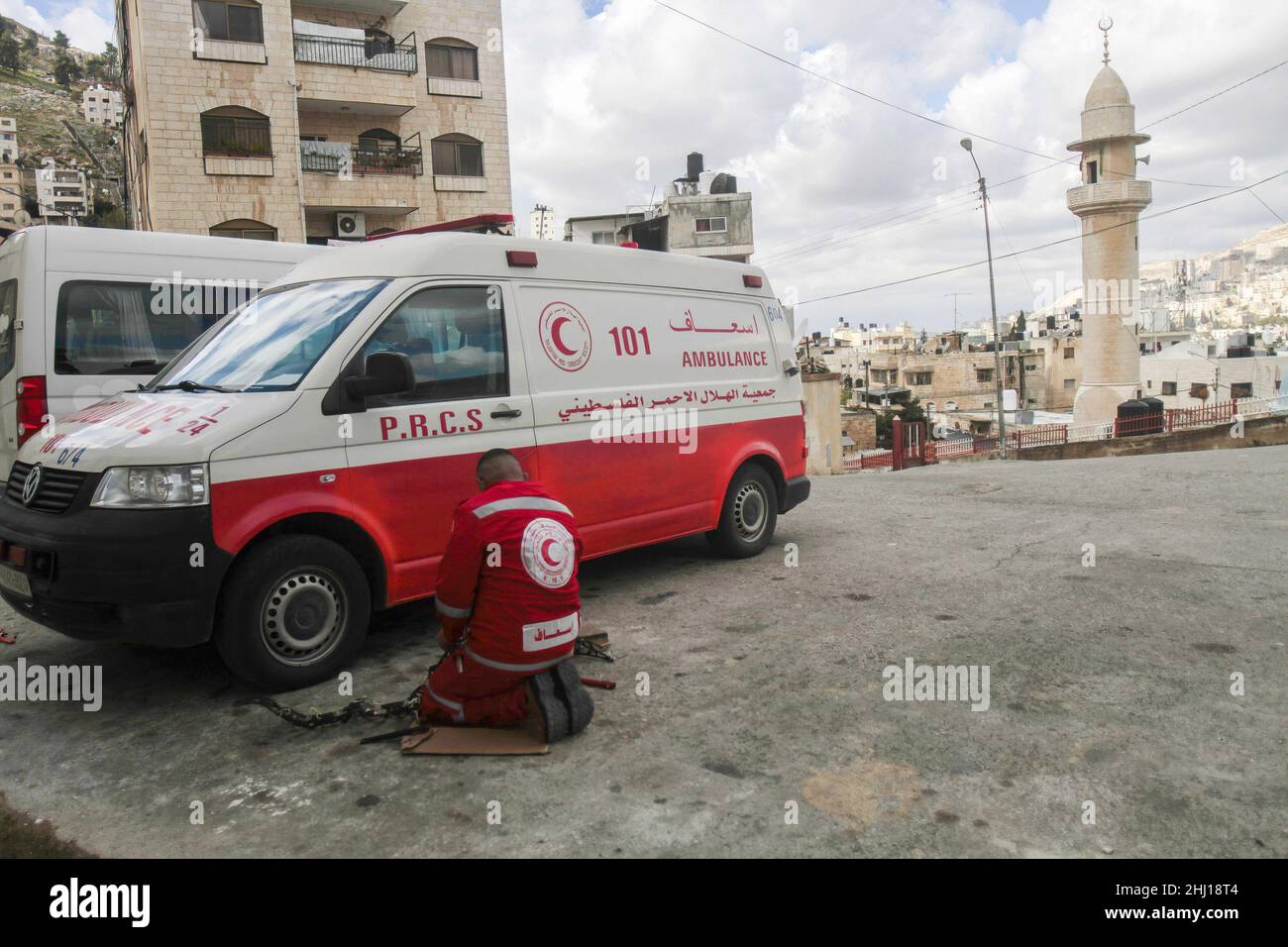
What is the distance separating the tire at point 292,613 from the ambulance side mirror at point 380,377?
0.77 metres

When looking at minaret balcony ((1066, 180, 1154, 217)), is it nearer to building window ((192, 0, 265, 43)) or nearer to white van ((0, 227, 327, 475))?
building window ((192, 0, 265, 43))

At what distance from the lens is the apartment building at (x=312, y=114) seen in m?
24.3

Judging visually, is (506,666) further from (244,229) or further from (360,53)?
(360,53)

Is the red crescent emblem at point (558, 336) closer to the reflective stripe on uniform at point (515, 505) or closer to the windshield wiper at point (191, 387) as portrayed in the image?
the windshield wiper at point (191, 387)

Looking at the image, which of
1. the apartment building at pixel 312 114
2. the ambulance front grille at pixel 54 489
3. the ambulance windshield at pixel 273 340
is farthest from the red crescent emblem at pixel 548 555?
the apartment building at pixel 312 114

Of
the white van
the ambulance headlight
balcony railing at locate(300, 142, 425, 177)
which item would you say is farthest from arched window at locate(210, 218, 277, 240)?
the ambulance headlight

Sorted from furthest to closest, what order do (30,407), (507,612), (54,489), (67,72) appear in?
(67,72) → (30,407) → (54,489) → (507,612)

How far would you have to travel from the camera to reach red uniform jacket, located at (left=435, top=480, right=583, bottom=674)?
147 inches

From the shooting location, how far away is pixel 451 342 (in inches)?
202

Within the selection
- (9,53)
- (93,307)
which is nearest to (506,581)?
(93,307)

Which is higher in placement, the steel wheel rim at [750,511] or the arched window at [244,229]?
the arched window at [244,229]

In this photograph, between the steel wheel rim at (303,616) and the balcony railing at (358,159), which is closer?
the steel wheel rim at (303,616)

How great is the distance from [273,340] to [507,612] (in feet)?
7.40
